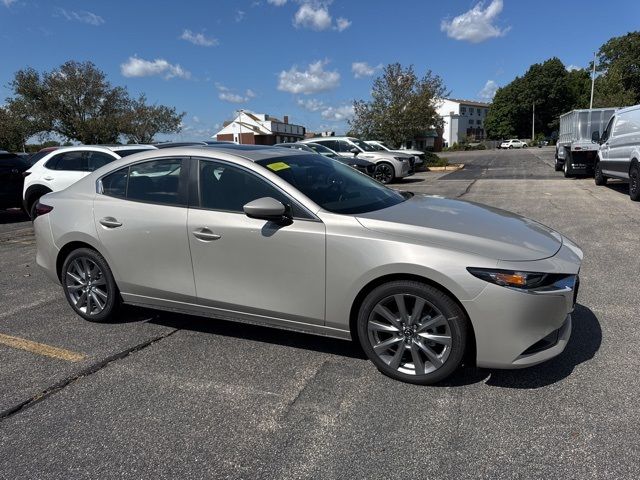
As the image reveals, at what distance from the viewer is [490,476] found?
240cm

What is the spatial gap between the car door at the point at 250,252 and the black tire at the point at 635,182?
1045 cm

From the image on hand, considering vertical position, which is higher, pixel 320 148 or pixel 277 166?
pixel 320 148

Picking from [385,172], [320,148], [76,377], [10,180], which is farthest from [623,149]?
[10,180]

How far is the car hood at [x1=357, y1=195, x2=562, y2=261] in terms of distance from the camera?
10.2 feet

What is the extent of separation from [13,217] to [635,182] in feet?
48.5

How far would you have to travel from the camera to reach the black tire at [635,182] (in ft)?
36.1

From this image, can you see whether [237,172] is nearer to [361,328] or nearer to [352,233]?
[352,233]

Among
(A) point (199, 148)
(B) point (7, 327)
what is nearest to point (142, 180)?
(A) point (199, 148)

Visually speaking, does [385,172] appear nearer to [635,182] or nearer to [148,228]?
[635,182]

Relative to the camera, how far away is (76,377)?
3518mm

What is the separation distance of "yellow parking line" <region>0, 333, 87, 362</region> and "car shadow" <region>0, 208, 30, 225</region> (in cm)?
838

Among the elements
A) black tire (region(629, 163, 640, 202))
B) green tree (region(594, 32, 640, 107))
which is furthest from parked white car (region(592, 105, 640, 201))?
green tree (region(594, 32, 640, 107))

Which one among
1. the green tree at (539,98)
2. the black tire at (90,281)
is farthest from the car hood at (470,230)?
the green tree at (539,98)

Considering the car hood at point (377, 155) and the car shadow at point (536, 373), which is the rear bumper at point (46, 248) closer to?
the car shadow at point (536, 373)
